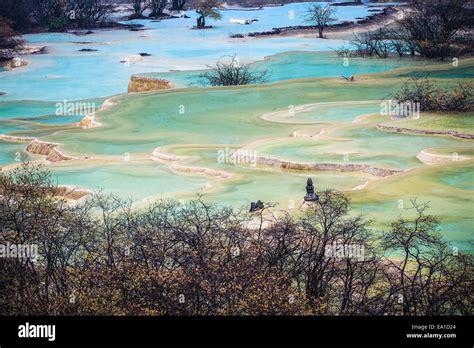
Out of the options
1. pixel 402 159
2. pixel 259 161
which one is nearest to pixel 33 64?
pixel 259 161

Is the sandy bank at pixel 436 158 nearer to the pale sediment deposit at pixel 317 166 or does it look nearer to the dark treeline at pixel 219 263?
the pale sediment deposit at pixel 317 166

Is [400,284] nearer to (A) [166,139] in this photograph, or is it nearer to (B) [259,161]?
(B) [259,161]

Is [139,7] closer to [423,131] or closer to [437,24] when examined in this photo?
[437,24]

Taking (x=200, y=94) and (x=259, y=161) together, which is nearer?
(x=259, y=161)

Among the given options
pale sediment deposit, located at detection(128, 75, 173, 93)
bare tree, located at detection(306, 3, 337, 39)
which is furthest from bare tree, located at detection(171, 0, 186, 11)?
bare tree, located at detection(306, 3, 337, 39)

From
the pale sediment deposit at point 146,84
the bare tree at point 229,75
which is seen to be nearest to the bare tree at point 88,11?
the pale sediment deposit at point 146,84

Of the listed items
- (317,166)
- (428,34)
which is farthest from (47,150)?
(428,34)

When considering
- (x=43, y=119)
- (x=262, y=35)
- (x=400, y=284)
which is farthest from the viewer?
(x=262, y=35)
